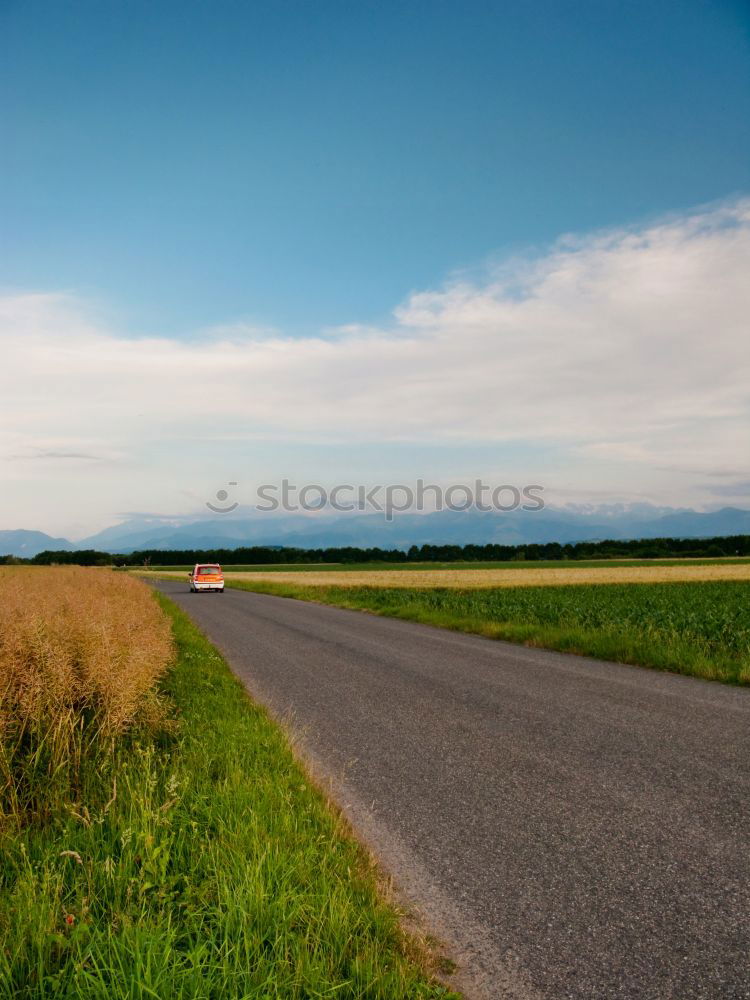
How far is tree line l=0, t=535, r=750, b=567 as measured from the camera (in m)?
119

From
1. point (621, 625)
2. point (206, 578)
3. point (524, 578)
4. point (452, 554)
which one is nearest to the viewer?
point (621, 625)

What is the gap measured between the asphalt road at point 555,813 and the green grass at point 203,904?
476mm

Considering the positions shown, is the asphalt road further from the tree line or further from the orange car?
the tree line

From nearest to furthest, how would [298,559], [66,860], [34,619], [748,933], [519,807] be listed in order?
1. [748,933]
2. [66,860]
3. [519,807]
4. [34,619]
5. [298,559]

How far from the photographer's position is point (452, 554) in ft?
474

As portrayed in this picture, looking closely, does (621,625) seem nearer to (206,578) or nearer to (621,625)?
(621,625)

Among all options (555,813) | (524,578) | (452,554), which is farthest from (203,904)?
(452,554)

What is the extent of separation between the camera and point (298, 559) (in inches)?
5832

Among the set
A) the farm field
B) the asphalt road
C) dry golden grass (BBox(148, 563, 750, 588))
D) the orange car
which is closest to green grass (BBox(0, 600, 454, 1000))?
the asphalt road

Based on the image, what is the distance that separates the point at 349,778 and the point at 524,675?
624cm

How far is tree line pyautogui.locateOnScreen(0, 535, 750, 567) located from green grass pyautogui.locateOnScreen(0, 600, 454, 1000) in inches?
3943

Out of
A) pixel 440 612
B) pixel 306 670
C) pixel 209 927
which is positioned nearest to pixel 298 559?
pixel 440 612

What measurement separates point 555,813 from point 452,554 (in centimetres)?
13996

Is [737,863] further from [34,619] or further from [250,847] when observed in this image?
[34,619]
